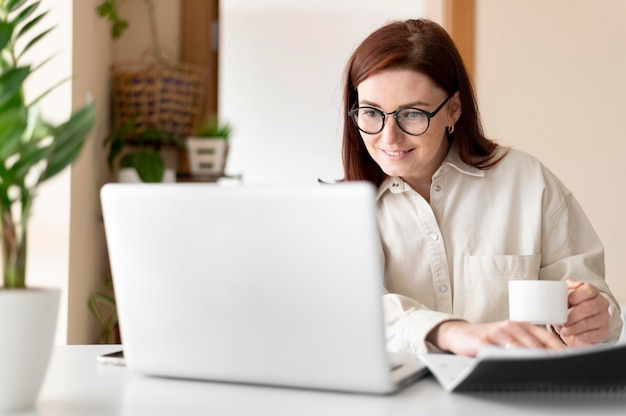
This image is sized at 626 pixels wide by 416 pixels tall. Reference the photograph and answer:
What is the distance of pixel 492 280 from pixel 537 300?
62 centimetres

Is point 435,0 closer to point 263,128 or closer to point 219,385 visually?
point 263,128

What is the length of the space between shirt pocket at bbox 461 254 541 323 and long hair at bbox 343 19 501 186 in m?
Answer: 0.23

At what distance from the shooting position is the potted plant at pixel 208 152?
10.5 feet

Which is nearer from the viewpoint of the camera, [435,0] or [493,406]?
[493,406]

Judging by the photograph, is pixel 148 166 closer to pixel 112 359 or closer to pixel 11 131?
pixel 112 359

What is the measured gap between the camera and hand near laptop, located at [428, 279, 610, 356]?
3.79ft

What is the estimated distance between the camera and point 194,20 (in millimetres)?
3406

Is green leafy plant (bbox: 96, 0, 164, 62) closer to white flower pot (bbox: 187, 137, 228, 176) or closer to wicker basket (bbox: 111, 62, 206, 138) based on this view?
wicker basket (bbox: 111, 62, 206, 138)

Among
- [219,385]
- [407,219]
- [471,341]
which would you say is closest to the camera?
[219,385]

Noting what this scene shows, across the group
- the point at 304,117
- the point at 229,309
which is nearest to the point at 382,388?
the point at 229,309

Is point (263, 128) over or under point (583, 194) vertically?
over

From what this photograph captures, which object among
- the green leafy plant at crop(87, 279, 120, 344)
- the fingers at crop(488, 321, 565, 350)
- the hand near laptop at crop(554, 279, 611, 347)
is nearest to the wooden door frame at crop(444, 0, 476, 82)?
the green leafy plant at crop(87, 279, 120, 344)

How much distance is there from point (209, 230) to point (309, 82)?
8.28 feet

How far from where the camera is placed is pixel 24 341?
0.92m
